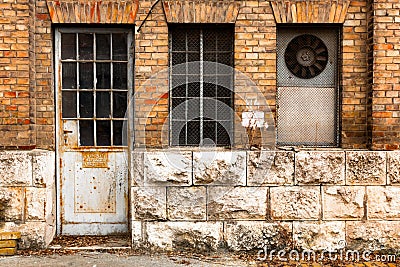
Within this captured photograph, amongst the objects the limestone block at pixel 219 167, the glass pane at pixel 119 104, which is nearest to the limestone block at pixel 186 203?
the limestone block at pixel 219 167

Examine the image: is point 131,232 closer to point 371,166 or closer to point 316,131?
point 316,131

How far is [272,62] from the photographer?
5.77 metres

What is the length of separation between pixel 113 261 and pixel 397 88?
4.08 meters

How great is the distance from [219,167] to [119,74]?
1833 mm

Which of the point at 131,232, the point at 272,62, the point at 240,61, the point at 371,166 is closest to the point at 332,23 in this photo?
the point at 272,62

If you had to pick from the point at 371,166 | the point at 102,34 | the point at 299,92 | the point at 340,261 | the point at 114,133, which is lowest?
the point at 340,261

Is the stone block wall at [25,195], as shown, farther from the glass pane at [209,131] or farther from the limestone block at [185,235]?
the glass pane at [209,131]

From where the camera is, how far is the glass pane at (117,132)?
19.8 feet

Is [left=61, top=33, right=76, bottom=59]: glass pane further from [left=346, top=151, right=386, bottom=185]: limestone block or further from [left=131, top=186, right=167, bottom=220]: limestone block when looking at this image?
[left=346, top=151, right=386, bottom=185]: limestone block

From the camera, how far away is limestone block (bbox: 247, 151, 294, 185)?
5.62 metres

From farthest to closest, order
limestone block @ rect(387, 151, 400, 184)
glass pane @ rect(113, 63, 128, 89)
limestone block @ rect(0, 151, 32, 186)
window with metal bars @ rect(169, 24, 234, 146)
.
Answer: glass pane @ rect(113, 63, 128, 89), window with metal bars @ rect(169, 24, 234, 146), limestone block @ rect(387, 151, 400, 184), limestone block @ rect(0, 151, 32, 186)

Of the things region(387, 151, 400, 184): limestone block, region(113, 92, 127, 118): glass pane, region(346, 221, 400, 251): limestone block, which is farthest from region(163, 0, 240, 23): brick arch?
region(346, 221, 400, 251): limestone block

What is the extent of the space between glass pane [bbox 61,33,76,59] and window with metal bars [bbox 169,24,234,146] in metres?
1.30

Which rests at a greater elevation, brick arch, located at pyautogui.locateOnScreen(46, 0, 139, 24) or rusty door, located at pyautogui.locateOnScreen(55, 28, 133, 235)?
brick arch, located at pyautogui.locateOnScreen(46, 0, 139, 24)
